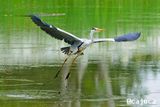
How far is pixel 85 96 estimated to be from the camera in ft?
40.2

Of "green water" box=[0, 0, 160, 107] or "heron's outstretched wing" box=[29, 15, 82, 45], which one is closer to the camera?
"green water" box=[0, 0, 160, 107]

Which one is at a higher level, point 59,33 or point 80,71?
point 59,33

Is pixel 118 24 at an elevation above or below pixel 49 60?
above

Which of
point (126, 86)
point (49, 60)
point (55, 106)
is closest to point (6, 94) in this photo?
point (55, 106)

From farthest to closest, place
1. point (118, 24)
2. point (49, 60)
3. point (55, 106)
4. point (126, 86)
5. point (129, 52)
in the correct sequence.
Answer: point (118, 24)
point (129, 52)
point (49, 60)
point (126, 86)
point (55, 106)

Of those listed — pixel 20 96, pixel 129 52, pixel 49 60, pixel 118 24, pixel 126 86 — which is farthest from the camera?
pixel 118 24

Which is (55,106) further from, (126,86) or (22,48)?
(22,48)

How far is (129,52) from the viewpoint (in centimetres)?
1905

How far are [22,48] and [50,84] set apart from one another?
5.86 m

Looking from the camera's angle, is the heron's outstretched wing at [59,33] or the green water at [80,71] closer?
the green water at [80,71]

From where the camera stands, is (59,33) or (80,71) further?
(80,71)

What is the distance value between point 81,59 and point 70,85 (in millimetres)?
4100

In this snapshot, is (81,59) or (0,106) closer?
(0,106)

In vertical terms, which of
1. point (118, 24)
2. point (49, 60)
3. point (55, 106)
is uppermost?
point (118, 24)
